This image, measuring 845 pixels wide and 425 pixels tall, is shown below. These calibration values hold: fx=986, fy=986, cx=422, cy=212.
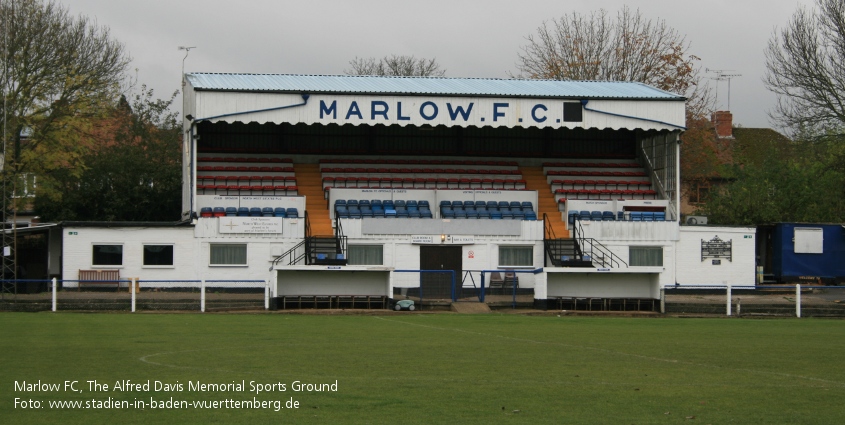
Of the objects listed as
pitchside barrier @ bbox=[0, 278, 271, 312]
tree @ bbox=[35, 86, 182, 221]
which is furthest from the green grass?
tree @ bbox=[35, 86, 182, 221]

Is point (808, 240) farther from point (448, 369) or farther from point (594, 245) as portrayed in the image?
point (448, 369)

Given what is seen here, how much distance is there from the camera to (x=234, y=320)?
27562 millimetres

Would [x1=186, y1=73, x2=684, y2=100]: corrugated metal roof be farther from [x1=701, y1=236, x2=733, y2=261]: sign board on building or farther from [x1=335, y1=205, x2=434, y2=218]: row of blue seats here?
[x1=701, y1=236, x2=733, y2=261]: sign board on building

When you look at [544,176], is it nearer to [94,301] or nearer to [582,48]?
[582,48]

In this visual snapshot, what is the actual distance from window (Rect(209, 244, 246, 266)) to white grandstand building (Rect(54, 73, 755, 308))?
0.27 ft

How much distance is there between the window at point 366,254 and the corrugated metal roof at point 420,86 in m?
6.55

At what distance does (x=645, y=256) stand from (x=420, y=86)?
12.8m

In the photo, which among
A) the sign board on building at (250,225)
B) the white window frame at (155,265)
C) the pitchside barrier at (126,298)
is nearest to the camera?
the pitchside barrier at (126,298)

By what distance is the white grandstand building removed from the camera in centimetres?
3756

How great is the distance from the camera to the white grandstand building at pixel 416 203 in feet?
123

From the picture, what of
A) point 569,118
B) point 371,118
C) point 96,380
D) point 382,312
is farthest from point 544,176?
point 96,380

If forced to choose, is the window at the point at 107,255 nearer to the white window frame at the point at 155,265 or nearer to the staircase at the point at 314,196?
the white window frame at the point at 155,265

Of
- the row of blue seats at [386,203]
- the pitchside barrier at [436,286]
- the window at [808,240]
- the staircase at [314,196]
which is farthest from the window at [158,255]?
the window at [808,240]

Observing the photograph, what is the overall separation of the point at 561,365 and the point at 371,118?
26341 mm
